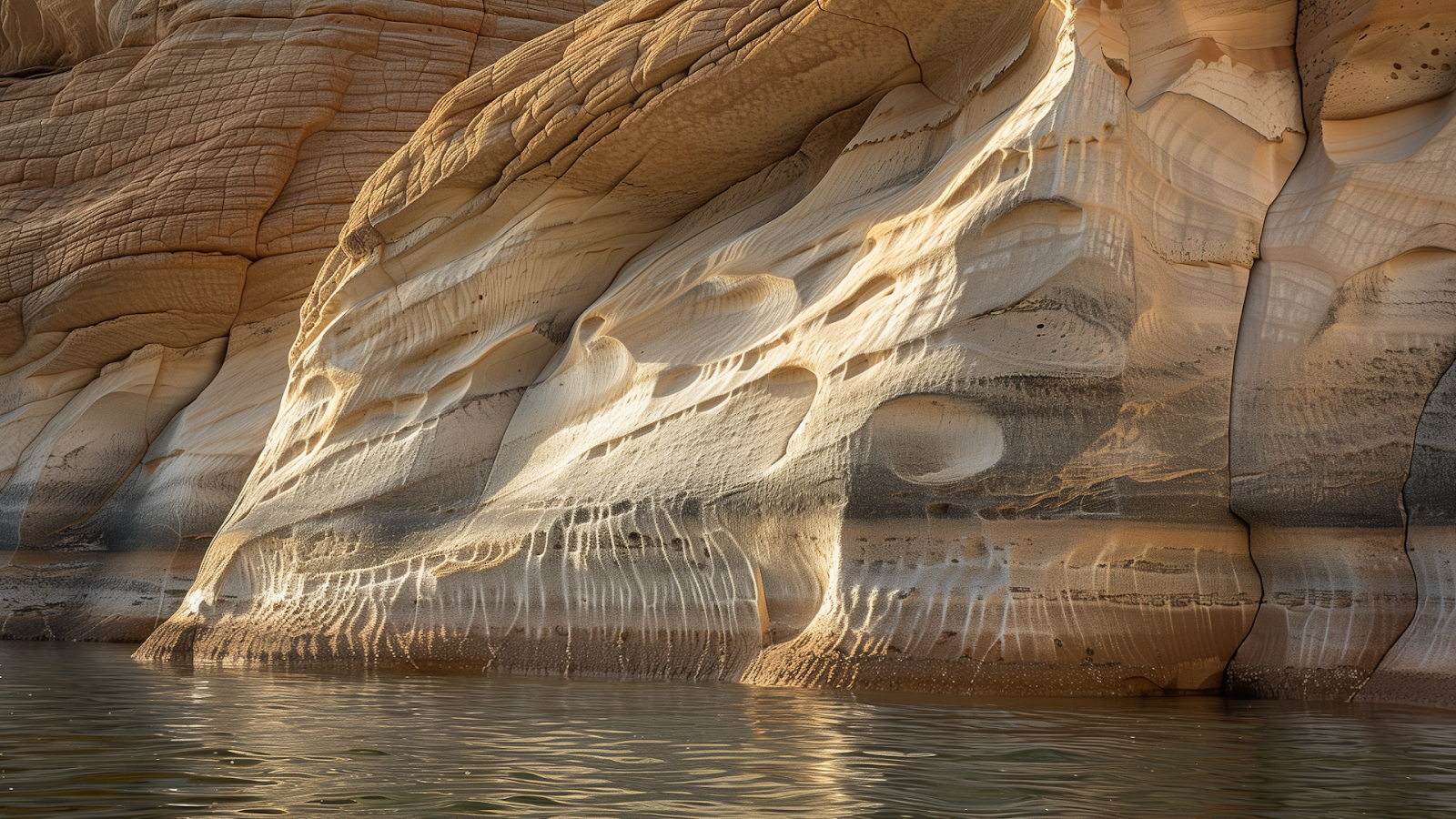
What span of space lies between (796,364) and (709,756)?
2.67m

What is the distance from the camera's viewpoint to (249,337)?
31.7 feet

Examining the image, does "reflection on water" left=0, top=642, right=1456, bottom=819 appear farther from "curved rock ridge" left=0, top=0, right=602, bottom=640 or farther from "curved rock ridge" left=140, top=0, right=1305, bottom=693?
"curved rock ridge" left=0, top=0, right=602, bottom=640

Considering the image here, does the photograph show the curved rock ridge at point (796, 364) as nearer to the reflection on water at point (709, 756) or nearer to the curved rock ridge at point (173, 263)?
the reflection on water at point (709, 756)

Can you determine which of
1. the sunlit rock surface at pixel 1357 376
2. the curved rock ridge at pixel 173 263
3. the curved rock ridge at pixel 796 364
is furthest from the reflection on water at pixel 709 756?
the curved rock ridge at pixel 173 263

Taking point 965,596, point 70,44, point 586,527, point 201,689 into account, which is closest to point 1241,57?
point 965,596

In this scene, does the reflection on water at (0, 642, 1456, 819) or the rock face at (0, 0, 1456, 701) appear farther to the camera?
the rock face at (0, 0, 1456, 701)

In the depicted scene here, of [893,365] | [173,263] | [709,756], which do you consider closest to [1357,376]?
[893,365]

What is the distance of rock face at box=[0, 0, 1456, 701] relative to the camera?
4.29 m

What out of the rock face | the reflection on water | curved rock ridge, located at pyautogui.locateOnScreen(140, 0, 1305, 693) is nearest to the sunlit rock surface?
the rock face

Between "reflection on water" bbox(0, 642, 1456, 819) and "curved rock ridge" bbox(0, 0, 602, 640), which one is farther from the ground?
"curved rock ridge" bbox(0, 0, 602, 640)

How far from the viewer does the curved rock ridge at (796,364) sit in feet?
14.2

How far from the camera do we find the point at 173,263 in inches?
357

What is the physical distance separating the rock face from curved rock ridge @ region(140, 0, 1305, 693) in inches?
0.7

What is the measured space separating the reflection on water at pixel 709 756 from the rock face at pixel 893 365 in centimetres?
51
